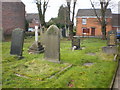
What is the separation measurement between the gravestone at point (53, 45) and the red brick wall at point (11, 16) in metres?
20.5

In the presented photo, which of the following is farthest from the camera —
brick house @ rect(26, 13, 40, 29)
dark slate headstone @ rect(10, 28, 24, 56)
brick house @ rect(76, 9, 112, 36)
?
brick house @ rect(26, 13, 40, 29)

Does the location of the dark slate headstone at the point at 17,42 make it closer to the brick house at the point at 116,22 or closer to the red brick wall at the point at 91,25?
the red brick wall at the point at 91,25

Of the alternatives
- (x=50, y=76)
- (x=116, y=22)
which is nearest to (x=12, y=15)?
(x=116, y=22)

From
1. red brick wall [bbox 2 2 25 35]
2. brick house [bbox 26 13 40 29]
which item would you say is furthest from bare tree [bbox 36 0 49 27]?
brick house [bbox 26 13 40 29]

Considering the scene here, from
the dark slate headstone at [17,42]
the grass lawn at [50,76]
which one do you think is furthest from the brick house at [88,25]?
the grass lawn at [50,76]

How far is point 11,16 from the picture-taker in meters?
29.3

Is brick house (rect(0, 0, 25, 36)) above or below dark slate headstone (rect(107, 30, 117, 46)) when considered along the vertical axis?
above

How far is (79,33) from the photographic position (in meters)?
38.4

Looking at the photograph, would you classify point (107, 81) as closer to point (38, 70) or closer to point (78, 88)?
point (78, 88)

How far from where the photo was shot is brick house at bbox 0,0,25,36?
28.3 meters

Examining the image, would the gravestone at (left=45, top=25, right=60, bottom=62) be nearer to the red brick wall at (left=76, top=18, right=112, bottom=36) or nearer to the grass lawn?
the grass lawn

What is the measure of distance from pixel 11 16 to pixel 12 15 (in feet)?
0.98

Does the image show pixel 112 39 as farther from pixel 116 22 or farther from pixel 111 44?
pixel 116 22

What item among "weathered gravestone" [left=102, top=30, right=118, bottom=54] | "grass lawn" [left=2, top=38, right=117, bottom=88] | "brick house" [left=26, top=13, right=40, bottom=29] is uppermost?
"brick house" [left=26, top=13, right=40, bottom=29]
